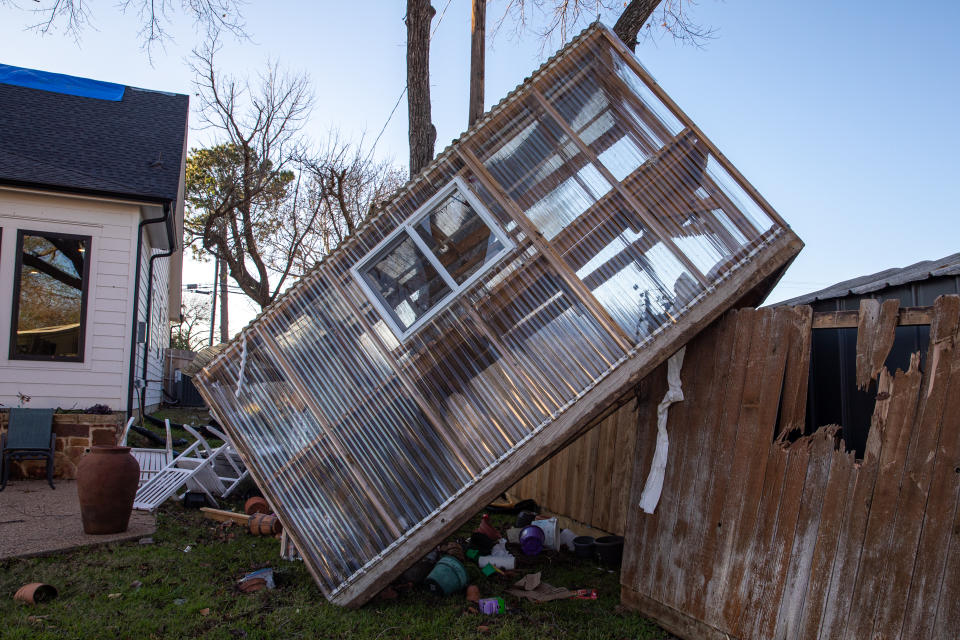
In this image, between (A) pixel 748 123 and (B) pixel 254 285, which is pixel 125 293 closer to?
(A) pixel 748 123

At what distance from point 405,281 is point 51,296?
23.6 feet

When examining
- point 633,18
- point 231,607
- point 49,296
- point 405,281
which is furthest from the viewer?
point 49,296

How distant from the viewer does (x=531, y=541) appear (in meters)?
5.92

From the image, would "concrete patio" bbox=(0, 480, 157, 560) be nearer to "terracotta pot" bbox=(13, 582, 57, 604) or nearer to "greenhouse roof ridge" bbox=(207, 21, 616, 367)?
"terracotta pot" bbox=(13, 582, 57, 604)

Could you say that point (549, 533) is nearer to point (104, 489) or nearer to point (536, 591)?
point (536, 591)

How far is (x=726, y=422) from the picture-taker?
4.04 m

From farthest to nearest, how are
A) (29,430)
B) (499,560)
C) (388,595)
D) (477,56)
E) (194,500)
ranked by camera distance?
(477,56) < (29,430) < (194,500) < (499,560) < (388,595)

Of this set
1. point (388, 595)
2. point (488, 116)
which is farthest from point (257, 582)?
point (488, 116)

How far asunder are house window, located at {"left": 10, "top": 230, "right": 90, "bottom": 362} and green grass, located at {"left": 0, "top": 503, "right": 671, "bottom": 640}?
16.4ft

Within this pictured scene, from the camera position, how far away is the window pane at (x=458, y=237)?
4.55 m

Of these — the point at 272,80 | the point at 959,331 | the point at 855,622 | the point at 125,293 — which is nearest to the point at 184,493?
the point at 125,293

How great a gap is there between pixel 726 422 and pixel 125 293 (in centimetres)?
868

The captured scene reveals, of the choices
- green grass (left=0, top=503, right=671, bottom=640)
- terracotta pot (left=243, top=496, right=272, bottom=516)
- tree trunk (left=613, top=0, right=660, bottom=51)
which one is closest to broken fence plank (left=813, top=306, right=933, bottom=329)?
green grass (left=0, top=503, right=671, bottom=640)

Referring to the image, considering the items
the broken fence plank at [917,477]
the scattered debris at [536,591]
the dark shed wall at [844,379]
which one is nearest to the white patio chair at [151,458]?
the scattered debris at [536,591]
